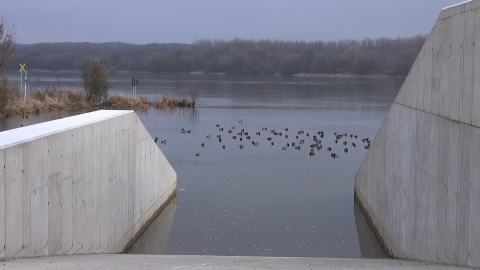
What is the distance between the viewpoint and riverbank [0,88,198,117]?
3544cm

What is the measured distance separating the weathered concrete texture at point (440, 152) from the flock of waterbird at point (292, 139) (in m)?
12.4

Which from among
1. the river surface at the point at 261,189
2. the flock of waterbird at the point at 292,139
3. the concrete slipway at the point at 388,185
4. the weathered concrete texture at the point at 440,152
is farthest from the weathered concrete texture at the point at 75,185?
the flock of waterbird at the point at 292,139

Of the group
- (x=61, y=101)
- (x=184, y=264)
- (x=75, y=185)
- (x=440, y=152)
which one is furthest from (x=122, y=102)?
(x=184, y=264)

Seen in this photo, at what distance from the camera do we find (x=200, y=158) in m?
23.0

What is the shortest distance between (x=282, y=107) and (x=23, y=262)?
136 ft

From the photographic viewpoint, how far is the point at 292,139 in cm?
2862

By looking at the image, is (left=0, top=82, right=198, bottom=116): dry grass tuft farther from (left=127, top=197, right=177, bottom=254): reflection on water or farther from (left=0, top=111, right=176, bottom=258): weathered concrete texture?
(left=0, top=111, right=176, bottom=258): weathered concrete texture

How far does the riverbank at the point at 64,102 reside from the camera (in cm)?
3544

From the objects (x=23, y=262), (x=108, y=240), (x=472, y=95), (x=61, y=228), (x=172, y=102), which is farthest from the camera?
(x=172, y=102)

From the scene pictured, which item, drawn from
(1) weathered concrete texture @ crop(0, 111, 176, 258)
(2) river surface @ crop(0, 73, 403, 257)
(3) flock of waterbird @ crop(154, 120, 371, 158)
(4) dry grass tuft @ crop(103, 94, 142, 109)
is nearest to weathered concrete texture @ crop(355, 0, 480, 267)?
(2) river surface @ crop(0, 73, 403, 257)

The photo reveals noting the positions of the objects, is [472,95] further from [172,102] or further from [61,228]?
[172,102]

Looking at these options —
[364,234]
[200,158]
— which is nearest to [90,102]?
[200,158]

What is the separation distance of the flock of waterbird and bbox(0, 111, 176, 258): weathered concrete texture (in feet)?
34.9

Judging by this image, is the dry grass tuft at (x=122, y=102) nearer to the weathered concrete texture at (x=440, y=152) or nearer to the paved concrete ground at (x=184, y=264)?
the weathered concrete texture at (x=440, y=152)
